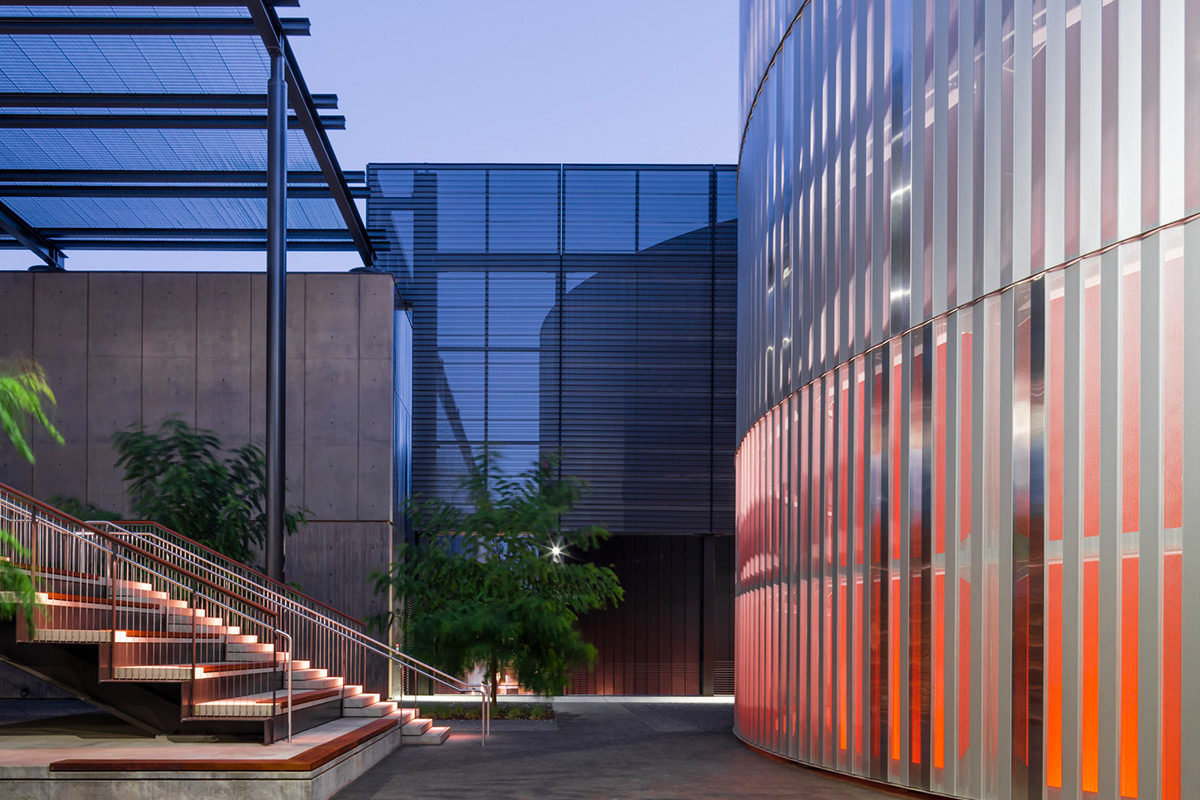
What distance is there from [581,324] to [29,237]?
1123cm

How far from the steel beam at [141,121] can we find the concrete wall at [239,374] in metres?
2.76

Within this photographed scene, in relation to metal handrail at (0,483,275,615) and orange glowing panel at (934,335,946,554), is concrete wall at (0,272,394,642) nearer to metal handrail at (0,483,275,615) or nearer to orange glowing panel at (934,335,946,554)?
metal handrail at (0,483,275,615)

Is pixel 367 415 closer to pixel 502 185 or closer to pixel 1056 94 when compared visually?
pixel 502 185

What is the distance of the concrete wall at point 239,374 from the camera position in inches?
891

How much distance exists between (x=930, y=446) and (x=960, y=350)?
0.88 m

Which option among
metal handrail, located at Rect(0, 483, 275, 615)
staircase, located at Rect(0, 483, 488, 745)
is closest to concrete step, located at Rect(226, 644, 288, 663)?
staircase, located at Rect(0, 483, 488, 745)

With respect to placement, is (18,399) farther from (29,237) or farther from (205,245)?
(205,245)

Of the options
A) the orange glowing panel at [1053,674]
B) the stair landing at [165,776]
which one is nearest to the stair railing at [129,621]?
the stair landing at [165,776]

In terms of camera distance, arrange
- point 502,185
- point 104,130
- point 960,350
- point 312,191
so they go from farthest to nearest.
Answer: point 502,185
point 312,191
point 104,130
point 960,350

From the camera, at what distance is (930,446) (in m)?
10.4

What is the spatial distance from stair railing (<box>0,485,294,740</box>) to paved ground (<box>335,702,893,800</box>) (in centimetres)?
158

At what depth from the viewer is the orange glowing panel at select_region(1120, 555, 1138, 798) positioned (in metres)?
7.87

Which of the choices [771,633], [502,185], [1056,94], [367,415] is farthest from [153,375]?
[1056,94]

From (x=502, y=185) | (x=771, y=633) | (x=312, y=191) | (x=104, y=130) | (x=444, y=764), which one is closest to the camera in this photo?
(x=444, y=764)
